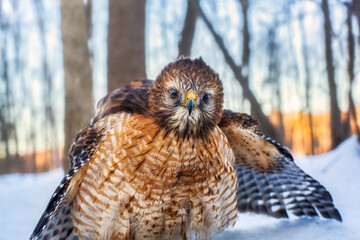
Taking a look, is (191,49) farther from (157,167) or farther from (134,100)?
(157,167)

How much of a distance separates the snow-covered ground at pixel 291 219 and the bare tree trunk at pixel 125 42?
1.00 m

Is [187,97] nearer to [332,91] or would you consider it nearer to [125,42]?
[125,42]

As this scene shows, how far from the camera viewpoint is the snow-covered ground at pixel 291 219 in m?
1.42

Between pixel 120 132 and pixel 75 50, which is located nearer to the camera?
pixel 120 132

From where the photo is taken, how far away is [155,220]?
1.15 meters

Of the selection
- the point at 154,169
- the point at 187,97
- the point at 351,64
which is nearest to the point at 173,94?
the point at 187,97

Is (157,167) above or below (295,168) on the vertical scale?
above

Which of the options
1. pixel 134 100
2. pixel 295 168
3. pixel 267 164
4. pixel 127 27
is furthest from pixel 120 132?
pixel 127 27

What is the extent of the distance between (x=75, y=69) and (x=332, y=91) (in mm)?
2479

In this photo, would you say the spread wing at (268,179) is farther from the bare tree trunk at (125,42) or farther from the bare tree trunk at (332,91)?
the bare tree trunk at (332,91)

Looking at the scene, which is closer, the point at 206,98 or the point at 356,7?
the point at 206,98

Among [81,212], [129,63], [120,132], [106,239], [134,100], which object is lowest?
[106,239]

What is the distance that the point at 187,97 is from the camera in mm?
1024

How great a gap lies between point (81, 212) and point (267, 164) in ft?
3.49
